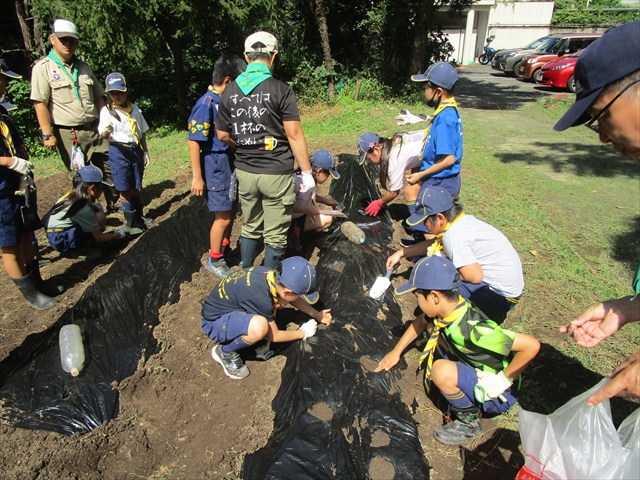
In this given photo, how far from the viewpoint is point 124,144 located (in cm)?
429

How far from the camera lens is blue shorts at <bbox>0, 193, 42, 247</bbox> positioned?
9.65ft

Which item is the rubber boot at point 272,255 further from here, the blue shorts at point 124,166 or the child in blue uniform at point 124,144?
the blue shorts at point 124,166

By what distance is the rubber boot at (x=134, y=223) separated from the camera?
4.42 metres

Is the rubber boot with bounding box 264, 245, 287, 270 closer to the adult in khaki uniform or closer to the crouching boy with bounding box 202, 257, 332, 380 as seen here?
the crouching boy with bounding box 202, 257, 332, 380

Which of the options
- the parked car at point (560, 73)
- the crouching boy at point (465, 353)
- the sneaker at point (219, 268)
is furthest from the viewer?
the parked car at point (560, 73)

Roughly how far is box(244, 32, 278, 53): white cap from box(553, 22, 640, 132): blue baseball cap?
201 cm

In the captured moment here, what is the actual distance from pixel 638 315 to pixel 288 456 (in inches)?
61.5

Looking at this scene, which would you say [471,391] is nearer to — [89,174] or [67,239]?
[67,239]

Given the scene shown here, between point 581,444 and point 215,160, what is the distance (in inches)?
115

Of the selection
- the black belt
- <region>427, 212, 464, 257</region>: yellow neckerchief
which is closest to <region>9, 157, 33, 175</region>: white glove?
the black belt

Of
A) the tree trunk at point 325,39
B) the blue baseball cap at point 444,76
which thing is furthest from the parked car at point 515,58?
the blue baseball cap at point 444,76

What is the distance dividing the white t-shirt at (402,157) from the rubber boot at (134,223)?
2.68 m

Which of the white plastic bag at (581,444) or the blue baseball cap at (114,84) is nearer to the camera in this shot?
the white plastic bag at (581,444)

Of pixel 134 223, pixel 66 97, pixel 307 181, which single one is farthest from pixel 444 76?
pixel 66 97
